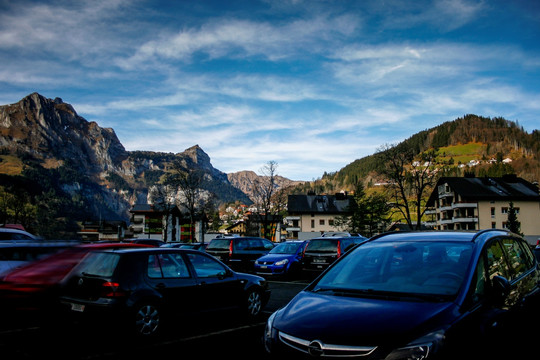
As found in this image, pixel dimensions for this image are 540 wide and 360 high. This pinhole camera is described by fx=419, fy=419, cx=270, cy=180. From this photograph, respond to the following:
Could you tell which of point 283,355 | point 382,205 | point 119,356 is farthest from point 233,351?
point 382,205

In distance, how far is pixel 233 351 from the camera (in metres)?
6.32

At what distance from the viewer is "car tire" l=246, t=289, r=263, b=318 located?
916 cm

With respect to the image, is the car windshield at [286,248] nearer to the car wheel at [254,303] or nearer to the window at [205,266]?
the car wheel at [254,303]

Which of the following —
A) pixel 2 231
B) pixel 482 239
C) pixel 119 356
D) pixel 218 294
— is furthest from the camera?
pixel 2 231

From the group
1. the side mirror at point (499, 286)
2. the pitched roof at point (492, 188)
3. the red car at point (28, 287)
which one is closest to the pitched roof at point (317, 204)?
the pitched roof at point (492, 188)

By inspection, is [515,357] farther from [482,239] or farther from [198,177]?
[198,177]

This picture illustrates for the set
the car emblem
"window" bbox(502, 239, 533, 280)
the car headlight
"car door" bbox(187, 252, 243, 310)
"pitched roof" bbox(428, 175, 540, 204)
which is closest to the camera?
the car headlight

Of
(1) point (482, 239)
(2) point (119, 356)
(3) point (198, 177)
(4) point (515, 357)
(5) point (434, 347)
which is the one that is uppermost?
(3) point (198, 177)

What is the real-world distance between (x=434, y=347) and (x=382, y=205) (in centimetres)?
7059

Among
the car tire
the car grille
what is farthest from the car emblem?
the car tire

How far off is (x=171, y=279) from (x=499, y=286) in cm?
555

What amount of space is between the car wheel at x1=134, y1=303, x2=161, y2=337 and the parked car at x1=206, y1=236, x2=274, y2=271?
12.4m

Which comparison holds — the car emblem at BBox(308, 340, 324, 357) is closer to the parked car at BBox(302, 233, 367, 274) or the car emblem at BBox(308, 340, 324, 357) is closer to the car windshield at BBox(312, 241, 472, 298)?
the car windshield at BBox(312, 241, 472, 298)

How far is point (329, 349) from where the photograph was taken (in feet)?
10.5
